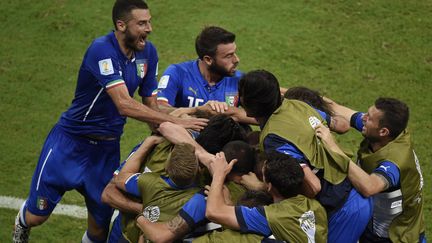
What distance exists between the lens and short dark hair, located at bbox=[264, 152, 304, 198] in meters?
5.02

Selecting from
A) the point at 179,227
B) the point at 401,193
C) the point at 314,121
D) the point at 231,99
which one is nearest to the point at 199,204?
the point at 179,227

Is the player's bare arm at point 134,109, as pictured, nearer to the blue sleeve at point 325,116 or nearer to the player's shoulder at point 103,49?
the player's shoulder at point 103,49

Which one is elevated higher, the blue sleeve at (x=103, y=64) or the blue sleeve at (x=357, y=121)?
the blue sleeve at (x=103, y=64)

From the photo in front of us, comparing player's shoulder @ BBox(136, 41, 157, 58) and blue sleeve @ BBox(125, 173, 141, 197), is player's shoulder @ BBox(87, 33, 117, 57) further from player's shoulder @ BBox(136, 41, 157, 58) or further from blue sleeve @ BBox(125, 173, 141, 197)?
blue sleeve @ BBox(125, 173, 141, 197)

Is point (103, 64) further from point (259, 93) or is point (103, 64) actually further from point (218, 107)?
point (259, 93)

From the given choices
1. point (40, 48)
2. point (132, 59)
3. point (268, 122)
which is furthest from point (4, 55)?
point (268, 122)

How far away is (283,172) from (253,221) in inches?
15.0

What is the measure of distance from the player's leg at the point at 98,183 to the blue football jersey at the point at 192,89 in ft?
2.34

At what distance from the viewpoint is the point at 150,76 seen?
23.4 ft

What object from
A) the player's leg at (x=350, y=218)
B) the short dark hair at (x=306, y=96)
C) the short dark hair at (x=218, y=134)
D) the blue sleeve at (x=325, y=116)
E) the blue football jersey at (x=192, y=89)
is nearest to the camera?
the player's leg at (x=350, y=218)

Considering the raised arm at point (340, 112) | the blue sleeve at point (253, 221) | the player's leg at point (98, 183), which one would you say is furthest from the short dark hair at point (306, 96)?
the player's leg at point (98, 183)

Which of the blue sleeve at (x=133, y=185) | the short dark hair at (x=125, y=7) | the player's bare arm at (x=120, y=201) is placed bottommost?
the player's bare arm at (x=120, y=201)

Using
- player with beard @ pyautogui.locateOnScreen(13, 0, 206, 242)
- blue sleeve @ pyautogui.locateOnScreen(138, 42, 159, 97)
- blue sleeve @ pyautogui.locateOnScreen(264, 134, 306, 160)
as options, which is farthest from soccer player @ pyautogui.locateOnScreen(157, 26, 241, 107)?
blue sleeve @ pyautogui.locateOnScreen(264, 134, 306, 160)

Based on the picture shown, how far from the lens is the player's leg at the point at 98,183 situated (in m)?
6.99
